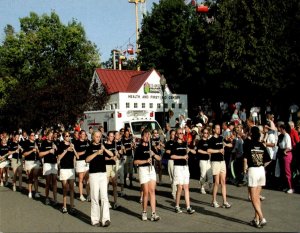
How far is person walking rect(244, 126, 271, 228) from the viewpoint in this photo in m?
8.26

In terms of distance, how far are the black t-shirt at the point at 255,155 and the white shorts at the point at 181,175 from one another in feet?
5.87

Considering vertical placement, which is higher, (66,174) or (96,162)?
(96,162)

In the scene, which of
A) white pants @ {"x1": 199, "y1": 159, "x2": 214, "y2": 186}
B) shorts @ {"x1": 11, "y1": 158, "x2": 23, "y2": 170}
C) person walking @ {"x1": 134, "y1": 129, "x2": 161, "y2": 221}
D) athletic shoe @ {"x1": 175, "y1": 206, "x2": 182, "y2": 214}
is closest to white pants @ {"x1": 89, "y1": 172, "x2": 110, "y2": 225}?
person walking @ {"x1": 134, "y1": 129, "x2": 161, "y2": 221}

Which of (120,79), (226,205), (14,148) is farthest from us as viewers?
(120,79)

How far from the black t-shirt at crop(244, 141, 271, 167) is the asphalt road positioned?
52.3 inches

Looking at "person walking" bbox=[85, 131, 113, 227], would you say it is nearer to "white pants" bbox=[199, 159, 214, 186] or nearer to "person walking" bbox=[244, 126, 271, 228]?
"person walking" bbox=[244, 126, 271, 228]

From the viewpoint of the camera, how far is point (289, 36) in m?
24.4

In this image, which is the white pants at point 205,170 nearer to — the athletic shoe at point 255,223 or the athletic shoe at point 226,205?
the athletic shoe at point 226,205

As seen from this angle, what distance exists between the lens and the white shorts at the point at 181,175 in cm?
978

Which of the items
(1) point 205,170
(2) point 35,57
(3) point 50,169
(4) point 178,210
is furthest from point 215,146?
(2) point 35,57

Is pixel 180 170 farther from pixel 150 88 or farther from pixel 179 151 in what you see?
pixel 150 88

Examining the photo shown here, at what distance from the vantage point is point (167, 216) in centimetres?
961

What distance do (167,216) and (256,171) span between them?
251 cm

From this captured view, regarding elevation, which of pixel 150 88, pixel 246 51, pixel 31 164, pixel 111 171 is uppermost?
pixel 246 51
